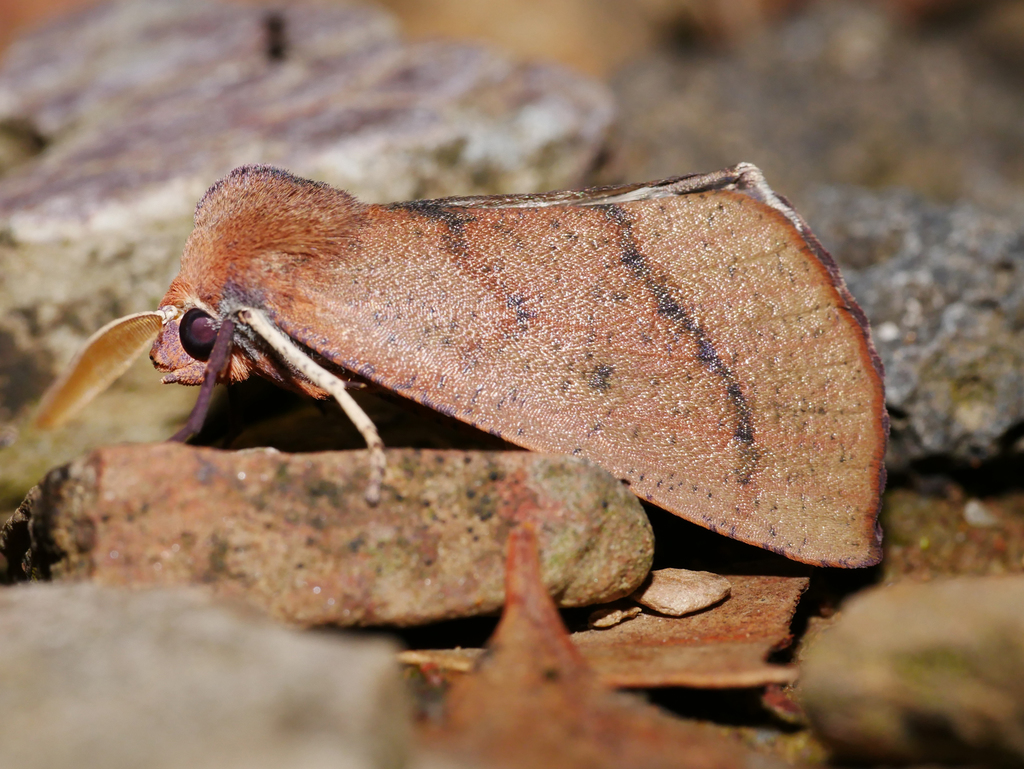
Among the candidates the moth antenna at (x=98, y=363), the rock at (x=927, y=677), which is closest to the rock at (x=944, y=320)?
the rock at (x=927, y=677)

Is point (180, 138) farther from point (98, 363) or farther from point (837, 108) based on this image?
point (837, 108)

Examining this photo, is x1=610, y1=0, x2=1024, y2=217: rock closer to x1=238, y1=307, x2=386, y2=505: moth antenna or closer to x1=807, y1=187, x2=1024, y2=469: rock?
x1=807, y1=187, x2=1024, y2=469: rock

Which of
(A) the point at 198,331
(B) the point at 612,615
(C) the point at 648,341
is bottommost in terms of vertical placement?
(B) the point at 612,615

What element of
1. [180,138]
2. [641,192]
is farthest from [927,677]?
[180,138]

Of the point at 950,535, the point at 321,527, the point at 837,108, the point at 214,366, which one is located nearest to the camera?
the point at 321,527

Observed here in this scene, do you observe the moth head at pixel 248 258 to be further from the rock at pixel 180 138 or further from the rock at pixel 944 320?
the rock at pixel 944 320

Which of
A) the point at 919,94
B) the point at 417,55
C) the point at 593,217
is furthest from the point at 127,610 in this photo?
the point at 919,94

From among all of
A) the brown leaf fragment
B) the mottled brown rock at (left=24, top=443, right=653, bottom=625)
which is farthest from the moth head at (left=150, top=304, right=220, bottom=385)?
the brown leaf fragment
